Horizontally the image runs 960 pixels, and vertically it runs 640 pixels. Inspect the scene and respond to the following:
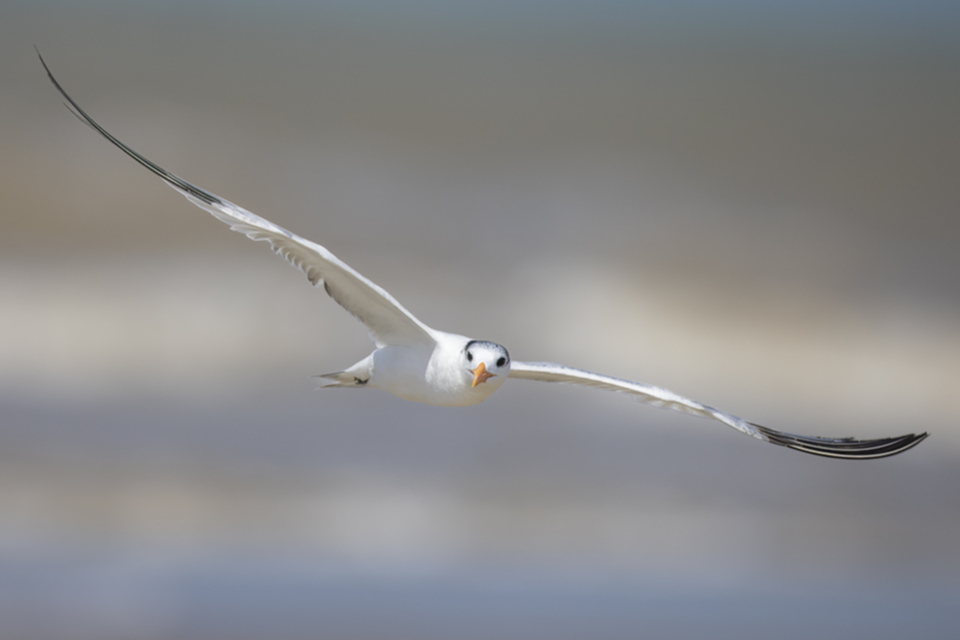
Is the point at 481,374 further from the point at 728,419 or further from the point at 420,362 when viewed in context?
the point at 728,419

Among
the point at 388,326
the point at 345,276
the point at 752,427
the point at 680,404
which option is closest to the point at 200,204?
the point at 345,276

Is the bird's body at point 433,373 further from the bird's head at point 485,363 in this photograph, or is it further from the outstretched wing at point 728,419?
the outstretched wing at point 728,419

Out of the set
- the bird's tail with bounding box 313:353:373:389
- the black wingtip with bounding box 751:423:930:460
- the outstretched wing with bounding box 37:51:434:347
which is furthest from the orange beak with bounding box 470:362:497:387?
the black wingtip with bounding box 751:423:930:460

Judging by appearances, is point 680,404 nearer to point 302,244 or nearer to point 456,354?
point 456,354

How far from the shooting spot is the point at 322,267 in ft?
7.30

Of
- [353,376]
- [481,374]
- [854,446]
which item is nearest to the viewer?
[481,374]

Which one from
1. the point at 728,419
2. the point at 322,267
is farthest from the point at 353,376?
the point at 728,419

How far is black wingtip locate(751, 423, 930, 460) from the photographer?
2186 mm

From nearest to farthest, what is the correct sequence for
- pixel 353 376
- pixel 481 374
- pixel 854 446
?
pixel 481 374, pixel 854 446, pixel 353 376

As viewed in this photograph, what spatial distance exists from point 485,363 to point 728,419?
0.72 meters

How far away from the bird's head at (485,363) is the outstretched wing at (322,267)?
171mm

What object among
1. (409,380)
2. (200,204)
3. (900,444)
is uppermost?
(200,204)

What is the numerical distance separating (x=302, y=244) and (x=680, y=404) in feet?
3.72

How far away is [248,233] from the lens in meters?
2.06
